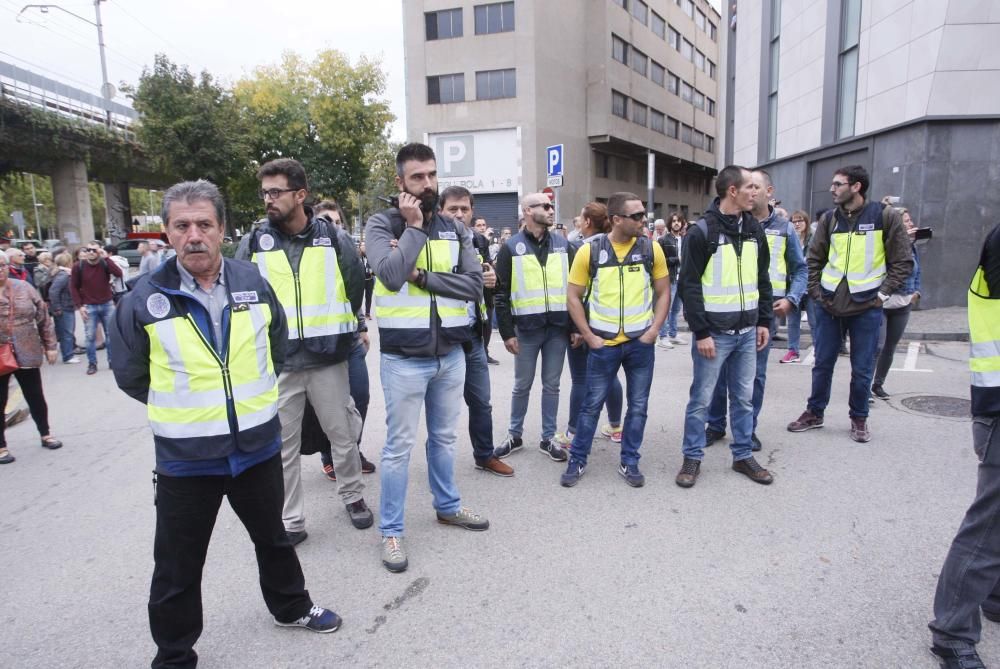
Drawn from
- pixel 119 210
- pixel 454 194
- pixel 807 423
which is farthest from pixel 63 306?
pixel 119 210

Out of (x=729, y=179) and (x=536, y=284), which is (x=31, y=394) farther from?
(x=729, y=179)

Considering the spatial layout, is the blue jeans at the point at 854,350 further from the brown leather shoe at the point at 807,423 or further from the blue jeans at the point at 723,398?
the blue jeans at the point at 723,398

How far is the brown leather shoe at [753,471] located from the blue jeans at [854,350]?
1317 mm

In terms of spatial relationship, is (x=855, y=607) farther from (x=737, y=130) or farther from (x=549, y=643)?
(x=737, y=130)

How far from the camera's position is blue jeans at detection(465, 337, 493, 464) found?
434 cm

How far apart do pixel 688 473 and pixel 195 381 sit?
3263 mm

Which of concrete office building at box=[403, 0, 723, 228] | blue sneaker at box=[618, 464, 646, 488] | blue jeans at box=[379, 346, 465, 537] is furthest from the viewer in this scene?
concrete office building at box=[403, 0, 723, 228]

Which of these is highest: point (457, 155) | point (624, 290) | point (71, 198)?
point (457, 155)

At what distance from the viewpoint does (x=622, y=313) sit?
13.7 feet

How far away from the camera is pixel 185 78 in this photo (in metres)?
24.4

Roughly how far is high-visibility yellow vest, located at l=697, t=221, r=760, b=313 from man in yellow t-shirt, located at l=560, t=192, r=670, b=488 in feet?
0.97

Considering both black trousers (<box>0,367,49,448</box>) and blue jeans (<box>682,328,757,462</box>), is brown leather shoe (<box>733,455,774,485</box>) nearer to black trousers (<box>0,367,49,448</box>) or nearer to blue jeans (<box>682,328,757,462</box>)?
blue jeans (<box>682,328,757,462</box>)

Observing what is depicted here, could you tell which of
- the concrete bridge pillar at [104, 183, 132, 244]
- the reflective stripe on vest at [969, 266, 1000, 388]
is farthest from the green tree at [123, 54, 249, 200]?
the reflective stripe on vest at [969, 266, 1000, 388]

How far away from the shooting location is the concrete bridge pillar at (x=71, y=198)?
88.0 feet
